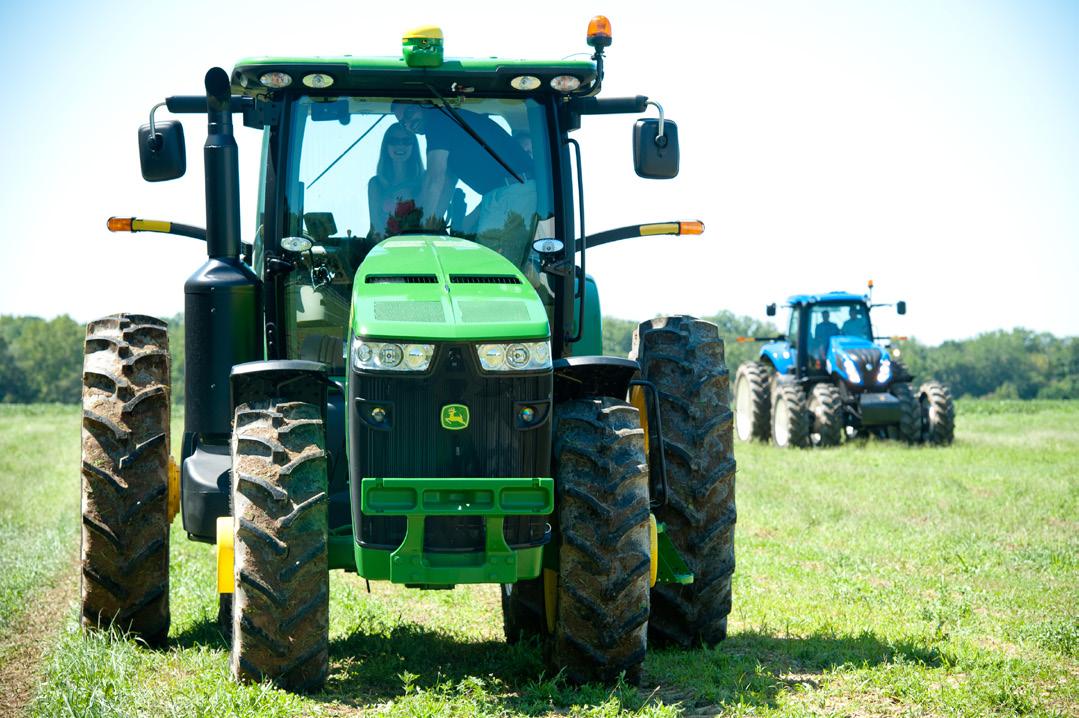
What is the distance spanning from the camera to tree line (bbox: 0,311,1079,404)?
60.2 metres

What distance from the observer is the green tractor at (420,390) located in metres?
5.42

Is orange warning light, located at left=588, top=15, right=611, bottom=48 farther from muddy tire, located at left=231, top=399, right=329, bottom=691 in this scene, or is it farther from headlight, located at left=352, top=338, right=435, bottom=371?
muddy tire, located at left=231, top=399, right=329, bottom=691

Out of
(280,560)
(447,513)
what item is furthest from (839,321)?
(280,560)

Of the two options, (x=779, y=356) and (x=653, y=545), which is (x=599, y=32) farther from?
(x=779, y=356)

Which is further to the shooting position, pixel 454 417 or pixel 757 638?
pixel 757 638

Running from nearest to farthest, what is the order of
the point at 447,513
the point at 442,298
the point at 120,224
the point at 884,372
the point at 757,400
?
the point at 447,513 → the point at 442,298 → the point at 120,224 → the point at 884,372 → the point at 757,400

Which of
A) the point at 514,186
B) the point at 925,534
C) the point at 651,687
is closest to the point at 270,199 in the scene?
the point at 514,186

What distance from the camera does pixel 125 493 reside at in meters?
6.54

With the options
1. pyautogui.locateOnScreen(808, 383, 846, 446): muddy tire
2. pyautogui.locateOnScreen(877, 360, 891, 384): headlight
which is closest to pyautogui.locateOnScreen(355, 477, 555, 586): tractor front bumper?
pyautogui.locateOnScreen(808, 383, 846, 446): muddy tire

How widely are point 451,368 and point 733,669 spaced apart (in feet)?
7.01

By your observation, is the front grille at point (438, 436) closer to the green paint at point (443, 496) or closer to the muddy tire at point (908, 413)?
the green paint at point (443, 496)

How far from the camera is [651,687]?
5930 millimetres

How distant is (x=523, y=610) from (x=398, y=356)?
215 centimetres

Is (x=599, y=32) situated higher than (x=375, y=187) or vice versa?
(x=599, y=32)
